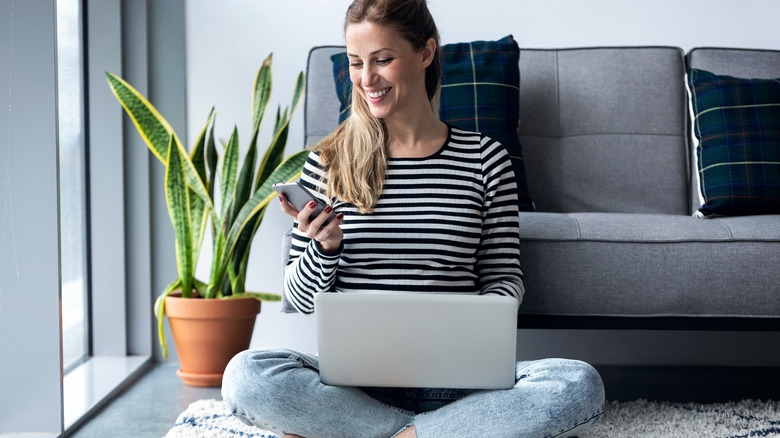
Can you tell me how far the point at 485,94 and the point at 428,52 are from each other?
55cm

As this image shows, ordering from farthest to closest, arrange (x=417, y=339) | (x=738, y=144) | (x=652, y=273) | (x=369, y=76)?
(x=738, y=144)
(x=652, y=273)
(x=369, y=76)
(x=417, y=339)

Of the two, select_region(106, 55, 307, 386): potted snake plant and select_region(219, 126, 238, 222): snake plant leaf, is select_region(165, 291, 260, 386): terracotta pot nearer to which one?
select_region(106, 55, 307, 386): potted snake plant

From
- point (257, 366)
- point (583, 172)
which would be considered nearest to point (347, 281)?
point (257, 366)

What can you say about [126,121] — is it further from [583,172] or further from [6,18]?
[583,172]

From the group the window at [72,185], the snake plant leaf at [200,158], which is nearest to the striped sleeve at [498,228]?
the snake plant leaf at [200,158]

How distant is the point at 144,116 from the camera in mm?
1915

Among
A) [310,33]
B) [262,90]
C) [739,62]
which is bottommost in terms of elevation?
[262,90]

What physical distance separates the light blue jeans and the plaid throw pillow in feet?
2.71

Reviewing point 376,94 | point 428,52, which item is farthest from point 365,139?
point 428,52

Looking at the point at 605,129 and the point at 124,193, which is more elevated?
the point at 605,129

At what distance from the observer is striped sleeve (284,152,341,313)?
49.3 inches

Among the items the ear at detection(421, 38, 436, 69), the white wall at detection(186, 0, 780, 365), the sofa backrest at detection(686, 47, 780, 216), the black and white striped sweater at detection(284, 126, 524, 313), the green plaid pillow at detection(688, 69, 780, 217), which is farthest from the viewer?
the white wall at detection(186, 0, 780, 365)

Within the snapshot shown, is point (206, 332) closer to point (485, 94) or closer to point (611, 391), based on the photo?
point (485, 94)

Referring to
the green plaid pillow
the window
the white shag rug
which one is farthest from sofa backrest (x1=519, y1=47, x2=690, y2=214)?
the window
